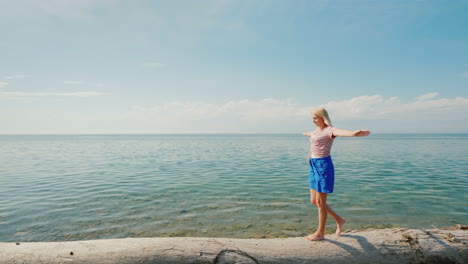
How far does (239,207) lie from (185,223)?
2.49 meters

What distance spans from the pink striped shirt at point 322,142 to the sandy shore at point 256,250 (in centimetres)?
159

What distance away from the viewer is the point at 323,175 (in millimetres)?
4957

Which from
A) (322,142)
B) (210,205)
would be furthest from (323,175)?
(210,205)

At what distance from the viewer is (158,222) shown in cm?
907

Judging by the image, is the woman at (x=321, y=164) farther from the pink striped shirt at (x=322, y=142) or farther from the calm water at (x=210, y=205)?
the calm water at (x=210, y=205)

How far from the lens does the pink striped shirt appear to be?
4.86 m

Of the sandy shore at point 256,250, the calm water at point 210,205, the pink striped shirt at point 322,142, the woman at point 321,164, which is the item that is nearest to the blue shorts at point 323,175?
the woman at point 321,164

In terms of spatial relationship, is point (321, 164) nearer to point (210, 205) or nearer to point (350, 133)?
point (350, 133)

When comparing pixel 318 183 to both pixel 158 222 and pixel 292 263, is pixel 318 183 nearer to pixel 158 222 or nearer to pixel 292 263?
pixel 292 263

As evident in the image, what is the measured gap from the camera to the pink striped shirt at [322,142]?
486cm

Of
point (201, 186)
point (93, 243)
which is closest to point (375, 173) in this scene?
point (201, 186)

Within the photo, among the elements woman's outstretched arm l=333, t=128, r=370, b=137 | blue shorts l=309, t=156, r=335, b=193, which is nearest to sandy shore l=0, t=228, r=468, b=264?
blue shorts l=309, t=156, r=335, b=193

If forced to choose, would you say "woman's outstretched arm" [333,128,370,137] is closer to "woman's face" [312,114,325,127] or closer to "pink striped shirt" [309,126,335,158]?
"pink striped shirt" [309,126,335,158]

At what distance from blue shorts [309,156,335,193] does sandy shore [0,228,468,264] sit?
0.96m
